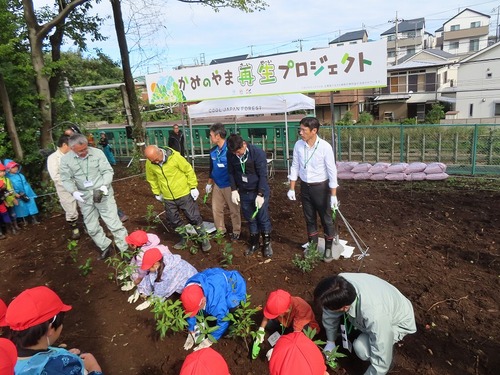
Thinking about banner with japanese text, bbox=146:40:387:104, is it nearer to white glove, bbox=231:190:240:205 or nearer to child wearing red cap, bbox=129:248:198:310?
white glove, bbox=231:190:240:205

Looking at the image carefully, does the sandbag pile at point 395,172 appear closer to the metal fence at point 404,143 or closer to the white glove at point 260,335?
the metal fence at point 404,143

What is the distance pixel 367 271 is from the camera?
396cm

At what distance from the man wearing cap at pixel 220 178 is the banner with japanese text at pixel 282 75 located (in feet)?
4.38

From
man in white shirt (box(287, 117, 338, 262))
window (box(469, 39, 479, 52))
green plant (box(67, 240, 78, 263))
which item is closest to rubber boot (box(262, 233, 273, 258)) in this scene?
man in white shirt (box(287, 117, 338, 262))

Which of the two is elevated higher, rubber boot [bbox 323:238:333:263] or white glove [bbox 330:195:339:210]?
white glove [bbox 330:195:339:210]

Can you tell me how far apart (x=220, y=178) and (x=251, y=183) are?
71cm

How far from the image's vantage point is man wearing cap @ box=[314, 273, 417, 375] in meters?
2.19

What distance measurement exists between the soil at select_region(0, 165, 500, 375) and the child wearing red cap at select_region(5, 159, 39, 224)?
31 cm

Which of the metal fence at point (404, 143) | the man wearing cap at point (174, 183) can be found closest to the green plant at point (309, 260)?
the man wearing cap at point (174, 183)

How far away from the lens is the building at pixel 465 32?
42.8 metres

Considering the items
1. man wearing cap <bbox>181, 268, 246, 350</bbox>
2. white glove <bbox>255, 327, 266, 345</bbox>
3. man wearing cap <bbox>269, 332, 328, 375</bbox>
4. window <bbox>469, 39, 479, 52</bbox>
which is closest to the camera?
man wearing cap <bbox>269, 332, 328, 375</bbox>

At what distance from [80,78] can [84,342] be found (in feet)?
69.4

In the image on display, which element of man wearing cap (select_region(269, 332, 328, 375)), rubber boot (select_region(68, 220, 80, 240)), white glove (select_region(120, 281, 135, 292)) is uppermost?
man wearing cap (select_region(269, 332, 328, 375))

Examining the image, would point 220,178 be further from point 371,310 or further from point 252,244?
point 371,310
